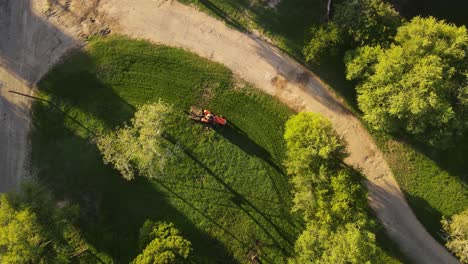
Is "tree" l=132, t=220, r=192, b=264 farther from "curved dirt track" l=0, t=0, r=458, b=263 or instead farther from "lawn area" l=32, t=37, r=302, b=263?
"curved dirt track" l=0, t=0, r=458, b=263

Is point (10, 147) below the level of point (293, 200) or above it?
below

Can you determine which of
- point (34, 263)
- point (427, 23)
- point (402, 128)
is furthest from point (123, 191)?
point (427, 23)

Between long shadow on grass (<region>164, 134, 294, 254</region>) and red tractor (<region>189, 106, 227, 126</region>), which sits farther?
long shadow on grass (<region>164, 134, 294, 254</region>)

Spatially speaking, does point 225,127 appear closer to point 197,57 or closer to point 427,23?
point 197,57

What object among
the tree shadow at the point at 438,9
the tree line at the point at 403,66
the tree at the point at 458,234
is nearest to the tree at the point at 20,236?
the tree line at the point at 403,66

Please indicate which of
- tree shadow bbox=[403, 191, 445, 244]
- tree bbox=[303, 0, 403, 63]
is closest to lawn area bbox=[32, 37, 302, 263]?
tree bbox=[303, 0, 403, 63]

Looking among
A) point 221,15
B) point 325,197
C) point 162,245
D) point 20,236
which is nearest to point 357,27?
point 221,15
